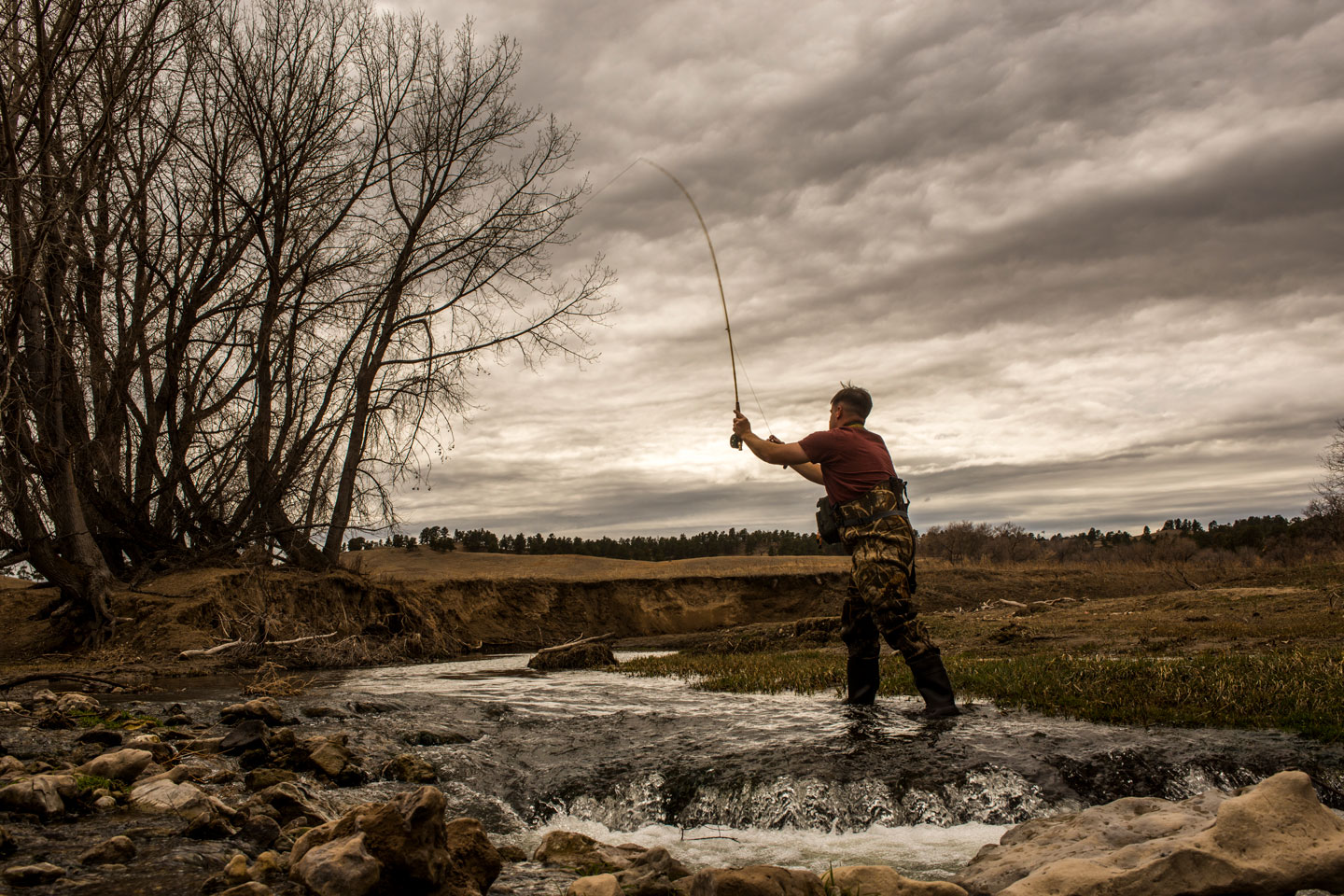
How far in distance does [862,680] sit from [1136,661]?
115 inches

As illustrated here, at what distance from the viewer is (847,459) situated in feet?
23.4

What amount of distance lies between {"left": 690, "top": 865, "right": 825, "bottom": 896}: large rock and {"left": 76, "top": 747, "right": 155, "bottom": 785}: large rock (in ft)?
12.1

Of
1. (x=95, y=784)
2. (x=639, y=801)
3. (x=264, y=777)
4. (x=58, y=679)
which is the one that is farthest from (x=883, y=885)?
(x=58, y=679)

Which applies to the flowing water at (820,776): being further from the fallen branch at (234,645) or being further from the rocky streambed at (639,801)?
the fallen branch at (234,645)

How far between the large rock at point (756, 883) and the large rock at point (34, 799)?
10.2ft

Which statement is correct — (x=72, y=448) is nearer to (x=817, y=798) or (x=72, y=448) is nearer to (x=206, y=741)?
(x=206, y=741)

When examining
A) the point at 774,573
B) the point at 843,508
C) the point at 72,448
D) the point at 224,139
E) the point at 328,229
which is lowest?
the point at 774,573

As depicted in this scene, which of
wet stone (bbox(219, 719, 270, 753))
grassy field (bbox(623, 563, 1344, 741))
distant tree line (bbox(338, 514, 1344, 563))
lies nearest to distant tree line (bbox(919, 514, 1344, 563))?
distant tree line (bbox(338, 514, 1344, 563))

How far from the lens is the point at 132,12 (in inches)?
470

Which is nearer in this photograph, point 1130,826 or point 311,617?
point 1130,826

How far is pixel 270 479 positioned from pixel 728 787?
14688 millimetres

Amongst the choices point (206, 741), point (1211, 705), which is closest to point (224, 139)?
point (206, 741)

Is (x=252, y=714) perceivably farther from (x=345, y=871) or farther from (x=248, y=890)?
(x=345, y=871)

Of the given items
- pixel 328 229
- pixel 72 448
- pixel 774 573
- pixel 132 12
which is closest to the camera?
pixel 132 12
